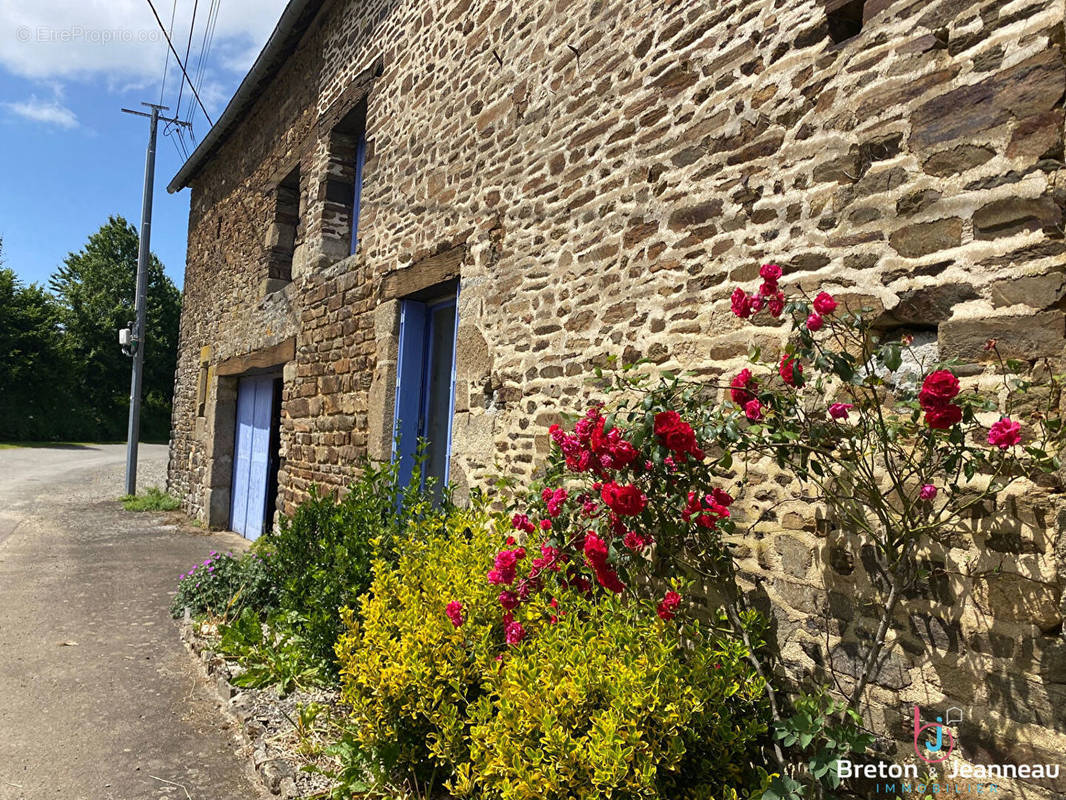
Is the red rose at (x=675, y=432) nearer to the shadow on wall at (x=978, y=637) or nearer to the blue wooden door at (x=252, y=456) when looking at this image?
the shadow on wall at (x=978, y=637)

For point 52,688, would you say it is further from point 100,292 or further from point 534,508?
point 100,292

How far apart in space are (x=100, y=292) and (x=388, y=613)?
126ft

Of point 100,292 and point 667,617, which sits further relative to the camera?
point 100,292

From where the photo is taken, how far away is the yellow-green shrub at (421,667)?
2.63 m

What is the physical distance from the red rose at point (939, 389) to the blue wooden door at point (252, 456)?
7776mm

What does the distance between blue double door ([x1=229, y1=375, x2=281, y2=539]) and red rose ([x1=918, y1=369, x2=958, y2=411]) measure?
7773mm

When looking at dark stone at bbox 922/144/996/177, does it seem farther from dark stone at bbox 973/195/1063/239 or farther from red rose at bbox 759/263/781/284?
red rose at bbox 759/263/781/284

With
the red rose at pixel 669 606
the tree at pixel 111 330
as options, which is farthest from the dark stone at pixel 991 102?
the tree at pixel 111 330

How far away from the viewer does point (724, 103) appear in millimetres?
2943

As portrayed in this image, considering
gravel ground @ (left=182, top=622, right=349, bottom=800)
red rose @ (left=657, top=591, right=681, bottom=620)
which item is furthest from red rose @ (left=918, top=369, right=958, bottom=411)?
gravel ground @ (left=182, top=622, right=349, bottom=800)

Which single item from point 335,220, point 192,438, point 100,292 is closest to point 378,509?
point 335,220

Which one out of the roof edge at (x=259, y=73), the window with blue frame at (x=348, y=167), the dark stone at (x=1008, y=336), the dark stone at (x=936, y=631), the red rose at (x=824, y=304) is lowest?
the dark stone at (x=936, y=631)

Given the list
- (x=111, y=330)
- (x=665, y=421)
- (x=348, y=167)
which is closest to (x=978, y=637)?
(x=665, y=421)

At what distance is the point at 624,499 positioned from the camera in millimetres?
2541
